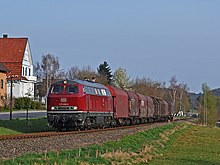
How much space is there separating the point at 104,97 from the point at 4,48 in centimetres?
5190

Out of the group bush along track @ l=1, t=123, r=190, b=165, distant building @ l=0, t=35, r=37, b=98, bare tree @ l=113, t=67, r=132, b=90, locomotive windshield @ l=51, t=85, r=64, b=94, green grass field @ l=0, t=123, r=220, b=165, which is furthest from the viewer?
bare tree @ l=113, t=67, r=132, b=90

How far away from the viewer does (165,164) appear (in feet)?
64.7

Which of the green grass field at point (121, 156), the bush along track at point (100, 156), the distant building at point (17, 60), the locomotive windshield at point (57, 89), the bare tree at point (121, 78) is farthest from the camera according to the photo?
the bare tree at point (121, 78)

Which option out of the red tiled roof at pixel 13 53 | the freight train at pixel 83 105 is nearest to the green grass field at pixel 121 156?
the freight train at pixel 83 105

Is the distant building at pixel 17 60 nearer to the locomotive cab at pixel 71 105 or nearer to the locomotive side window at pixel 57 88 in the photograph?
the locomotive cab at pixel 71 105

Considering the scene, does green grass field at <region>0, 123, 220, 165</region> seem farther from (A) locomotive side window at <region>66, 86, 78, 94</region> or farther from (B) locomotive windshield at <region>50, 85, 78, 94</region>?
(B) locomotive windshield at <region>50, 85, 78, 94</region>

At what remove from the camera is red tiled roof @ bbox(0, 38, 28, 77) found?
284ft

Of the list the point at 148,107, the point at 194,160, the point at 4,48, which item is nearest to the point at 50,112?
the point at 194,160

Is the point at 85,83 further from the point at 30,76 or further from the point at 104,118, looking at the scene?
Result: the point at 30,76

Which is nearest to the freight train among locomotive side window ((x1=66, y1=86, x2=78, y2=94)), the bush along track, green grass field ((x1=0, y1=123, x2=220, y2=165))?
locomotive side window ((x1=66, y1=86, x2=78, y2=94))

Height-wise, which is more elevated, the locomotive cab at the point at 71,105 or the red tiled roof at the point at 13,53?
the red tiled roof at the point at 13,53

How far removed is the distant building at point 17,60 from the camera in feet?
283

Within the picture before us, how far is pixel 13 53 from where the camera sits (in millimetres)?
88125

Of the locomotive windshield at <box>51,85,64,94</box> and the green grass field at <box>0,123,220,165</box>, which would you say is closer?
the green grass field at <box>0,123,220,165</box>
